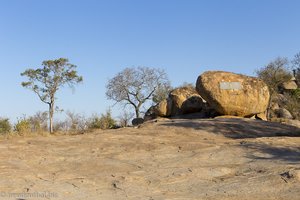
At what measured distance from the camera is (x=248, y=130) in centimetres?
1101

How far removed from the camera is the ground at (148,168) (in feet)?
17.4

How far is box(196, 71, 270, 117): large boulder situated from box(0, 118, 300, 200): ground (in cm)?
493

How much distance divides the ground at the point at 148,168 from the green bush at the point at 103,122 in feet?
29.7

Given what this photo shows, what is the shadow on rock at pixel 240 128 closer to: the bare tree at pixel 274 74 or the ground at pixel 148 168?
the ground at pixel 148 168

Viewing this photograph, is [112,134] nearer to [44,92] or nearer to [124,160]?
[124,160]

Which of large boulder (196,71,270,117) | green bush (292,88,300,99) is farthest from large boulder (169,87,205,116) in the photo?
green bush (292,88,300,99)

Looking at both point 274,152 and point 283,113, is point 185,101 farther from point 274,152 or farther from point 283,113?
point 274,152

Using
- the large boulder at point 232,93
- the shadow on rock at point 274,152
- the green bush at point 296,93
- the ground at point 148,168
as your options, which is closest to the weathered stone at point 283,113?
the green bush at point 296,93

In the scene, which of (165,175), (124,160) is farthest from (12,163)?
(165,175)

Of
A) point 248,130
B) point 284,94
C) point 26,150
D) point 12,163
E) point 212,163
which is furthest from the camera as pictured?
point 284,94

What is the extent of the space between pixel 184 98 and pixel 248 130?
8.33 meters

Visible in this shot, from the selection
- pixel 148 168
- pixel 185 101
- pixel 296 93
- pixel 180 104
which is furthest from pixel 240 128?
pixel 296 93

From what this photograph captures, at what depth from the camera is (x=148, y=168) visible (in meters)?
6.71

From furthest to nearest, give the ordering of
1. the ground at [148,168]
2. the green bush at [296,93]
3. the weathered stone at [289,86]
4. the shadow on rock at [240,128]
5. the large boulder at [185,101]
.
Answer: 1. the weathered stone at [289,86]
2. the green bush at [296,93]
3. the large boulder at [185,101]
4. the shadow on rock at [240,128]
5. the ground at [148,168]
